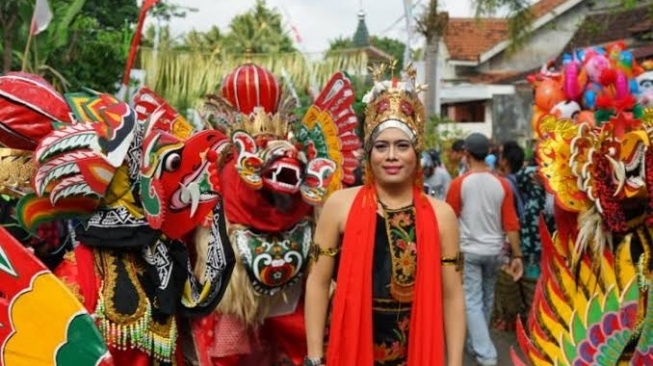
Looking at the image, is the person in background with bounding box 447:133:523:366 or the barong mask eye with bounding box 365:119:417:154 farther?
the person in background with bounding box 447:133:523:366

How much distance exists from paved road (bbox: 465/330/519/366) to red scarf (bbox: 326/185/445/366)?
3.23 metres

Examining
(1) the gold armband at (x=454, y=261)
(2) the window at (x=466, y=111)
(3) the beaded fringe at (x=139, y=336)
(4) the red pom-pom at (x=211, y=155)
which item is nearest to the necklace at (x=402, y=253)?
(1) the gold armband at (x=454, y=261)

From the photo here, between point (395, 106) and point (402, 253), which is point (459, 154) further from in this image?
point (402, 253)

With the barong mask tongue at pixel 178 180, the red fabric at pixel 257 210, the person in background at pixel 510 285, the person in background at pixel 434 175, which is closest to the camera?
the barong mask tongue at pixel 178 180

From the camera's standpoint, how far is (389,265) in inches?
123

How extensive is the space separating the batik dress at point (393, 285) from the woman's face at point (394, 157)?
0.47ft

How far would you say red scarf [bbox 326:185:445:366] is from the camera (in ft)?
10.1

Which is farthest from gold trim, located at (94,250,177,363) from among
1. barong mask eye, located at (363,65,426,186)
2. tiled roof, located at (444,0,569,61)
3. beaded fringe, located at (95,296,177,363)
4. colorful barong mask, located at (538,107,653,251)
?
tiled roof, located at (444,0,569,61)

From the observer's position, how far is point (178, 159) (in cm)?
313

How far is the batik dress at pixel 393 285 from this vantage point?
10.2 feet

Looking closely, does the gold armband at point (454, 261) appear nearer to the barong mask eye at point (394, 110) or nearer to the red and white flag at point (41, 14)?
the barong mask eye at point (394, 110)

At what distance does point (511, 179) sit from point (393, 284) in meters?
3.97

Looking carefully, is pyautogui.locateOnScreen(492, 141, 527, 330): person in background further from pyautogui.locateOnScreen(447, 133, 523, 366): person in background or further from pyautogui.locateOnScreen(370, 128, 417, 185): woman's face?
pyautogui.locateOnScreen(370, 128, 417, 185): woman's face

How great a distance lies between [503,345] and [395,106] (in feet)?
13.2
